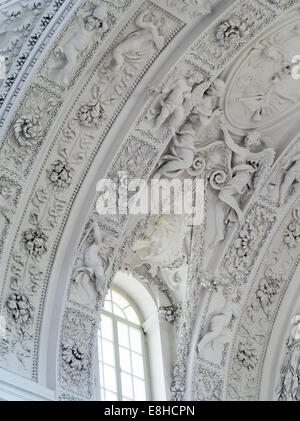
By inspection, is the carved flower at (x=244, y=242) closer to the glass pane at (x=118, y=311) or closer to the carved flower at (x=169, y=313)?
the carved flower at (x=169, y=313)

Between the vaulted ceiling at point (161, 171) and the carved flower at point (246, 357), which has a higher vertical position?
the vaulted ceiling at point (161, 171)

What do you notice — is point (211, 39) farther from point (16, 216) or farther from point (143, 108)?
point (16, 216)

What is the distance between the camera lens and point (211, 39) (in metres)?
15.5

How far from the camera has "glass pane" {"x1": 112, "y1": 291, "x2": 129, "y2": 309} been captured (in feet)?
56.5

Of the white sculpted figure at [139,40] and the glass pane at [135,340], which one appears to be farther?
the glass pane at [135,340]

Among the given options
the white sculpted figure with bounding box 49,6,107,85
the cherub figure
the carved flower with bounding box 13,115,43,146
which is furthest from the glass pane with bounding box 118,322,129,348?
the white sculpted figure with bounding box 49,6,107,85

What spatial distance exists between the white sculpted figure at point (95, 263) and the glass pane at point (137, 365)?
6.08ft

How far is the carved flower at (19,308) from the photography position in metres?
14.3

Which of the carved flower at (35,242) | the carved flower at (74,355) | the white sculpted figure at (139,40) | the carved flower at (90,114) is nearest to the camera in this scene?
the carved flower at (74,355)

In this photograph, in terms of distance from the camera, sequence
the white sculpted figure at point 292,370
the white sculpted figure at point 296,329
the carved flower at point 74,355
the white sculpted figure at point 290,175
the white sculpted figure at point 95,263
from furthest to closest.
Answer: the white sculpted figure at point 296,329
the white sculpted figure at point 292,370
the white sculpted figure at point 290,175
the white sculpted figure at point 95,263
the carved flower at point 74,355

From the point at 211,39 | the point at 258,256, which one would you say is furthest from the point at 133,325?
the point at 211,39

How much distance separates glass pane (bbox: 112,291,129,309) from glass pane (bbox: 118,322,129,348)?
0.35 metres

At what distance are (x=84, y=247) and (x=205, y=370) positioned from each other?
116 inches

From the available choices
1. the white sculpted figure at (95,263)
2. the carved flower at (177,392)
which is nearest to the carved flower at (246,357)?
the carved flower at (177,392)
